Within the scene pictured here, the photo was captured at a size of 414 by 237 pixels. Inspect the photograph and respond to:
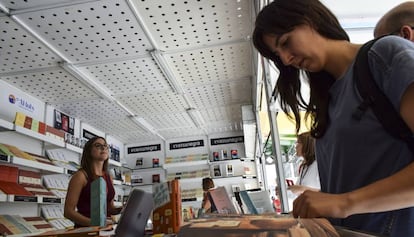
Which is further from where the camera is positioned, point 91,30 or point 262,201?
point 91,30

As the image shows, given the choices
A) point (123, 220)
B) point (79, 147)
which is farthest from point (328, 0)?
point (79, 147)

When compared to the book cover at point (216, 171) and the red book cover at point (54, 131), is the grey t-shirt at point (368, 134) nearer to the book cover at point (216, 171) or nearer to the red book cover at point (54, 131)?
the red book cover at point (54, 131)

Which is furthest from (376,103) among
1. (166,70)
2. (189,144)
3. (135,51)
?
(189,144)

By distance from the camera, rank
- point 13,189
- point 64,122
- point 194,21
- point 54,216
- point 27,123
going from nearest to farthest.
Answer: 1. point 194,21
2. point 13,189
3. point 27,123
4. point 54,216
5. point 64,122

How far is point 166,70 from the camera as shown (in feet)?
9.13

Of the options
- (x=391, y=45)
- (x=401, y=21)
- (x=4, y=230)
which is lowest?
(x=4, y=230)

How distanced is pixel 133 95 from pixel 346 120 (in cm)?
288

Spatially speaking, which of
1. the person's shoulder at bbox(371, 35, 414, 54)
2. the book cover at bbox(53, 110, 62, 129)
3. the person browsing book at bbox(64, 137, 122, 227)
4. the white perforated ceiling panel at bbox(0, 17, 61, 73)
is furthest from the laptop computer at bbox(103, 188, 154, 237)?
the book cover at bbox(53, 110, 62, 129)

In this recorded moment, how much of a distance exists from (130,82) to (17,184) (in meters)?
1.34

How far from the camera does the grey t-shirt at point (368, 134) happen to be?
574 millimetres

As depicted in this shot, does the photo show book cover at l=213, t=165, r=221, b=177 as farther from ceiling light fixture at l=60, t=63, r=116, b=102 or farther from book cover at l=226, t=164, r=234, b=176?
ceiling light fixture at l=60, t=63, r=116, b=102

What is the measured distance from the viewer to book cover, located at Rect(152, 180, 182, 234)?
89 cm

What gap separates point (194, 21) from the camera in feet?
6.91

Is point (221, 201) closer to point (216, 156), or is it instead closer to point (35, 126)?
point (35, 126)
